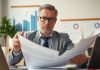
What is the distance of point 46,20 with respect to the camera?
1657 millimetres

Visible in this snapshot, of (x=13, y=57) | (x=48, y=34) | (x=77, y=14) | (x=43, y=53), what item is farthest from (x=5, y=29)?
(x=43, y=53)

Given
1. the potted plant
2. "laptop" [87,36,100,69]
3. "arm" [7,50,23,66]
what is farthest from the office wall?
"laptop" [87,36,100,69]

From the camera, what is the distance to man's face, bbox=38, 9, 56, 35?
5.44 feet

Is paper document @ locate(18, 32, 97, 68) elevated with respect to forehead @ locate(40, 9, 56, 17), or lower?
lower

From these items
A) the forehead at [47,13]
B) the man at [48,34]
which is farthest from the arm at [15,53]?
the forehead at [47,13]

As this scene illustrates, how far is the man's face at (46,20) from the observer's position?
5.44ft

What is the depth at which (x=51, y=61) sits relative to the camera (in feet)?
3.23

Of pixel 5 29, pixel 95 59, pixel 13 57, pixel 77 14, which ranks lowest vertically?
pixel 5 29

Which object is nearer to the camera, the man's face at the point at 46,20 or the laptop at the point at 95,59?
the laptop at the point at 95,59

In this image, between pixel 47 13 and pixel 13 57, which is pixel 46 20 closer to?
pixel 47 13

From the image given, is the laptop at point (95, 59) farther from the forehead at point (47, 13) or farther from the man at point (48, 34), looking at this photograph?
the forehead at point (47, 13)

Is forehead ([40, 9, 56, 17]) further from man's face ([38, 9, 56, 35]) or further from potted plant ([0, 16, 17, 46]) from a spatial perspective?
potted plant ([0, 16, 17, 46])

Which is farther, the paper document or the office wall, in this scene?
the office wall

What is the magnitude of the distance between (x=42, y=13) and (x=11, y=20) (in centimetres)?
296
